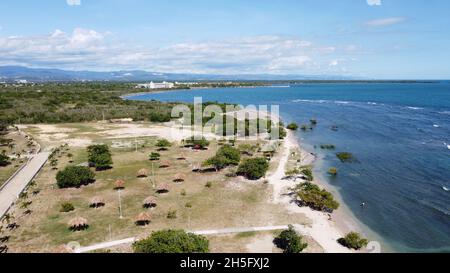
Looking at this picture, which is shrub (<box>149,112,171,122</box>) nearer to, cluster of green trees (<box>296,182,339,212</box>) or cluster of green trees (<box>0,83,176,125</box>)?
cluster of green trees (<box>0,83,176,125</box>)

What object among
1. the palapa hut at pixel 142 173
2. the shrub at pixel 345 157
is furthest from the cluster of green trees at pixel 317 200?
the shrub at pixel 345 157

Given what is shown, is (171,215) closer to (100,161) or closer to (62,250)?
(62,250)

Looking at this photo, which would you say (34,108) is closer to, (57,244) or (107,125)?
(107,125)

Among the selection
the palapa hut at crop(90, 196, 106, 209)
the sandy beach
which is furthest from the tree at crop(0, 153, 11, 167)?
the sandy beach

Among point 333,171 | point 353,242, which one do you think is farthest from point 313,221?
point 333,171

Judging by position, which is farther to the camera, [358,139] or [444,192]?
[358,139]

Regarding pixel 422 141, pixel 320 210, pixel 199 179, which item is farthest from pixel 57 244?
pixel 422 141
